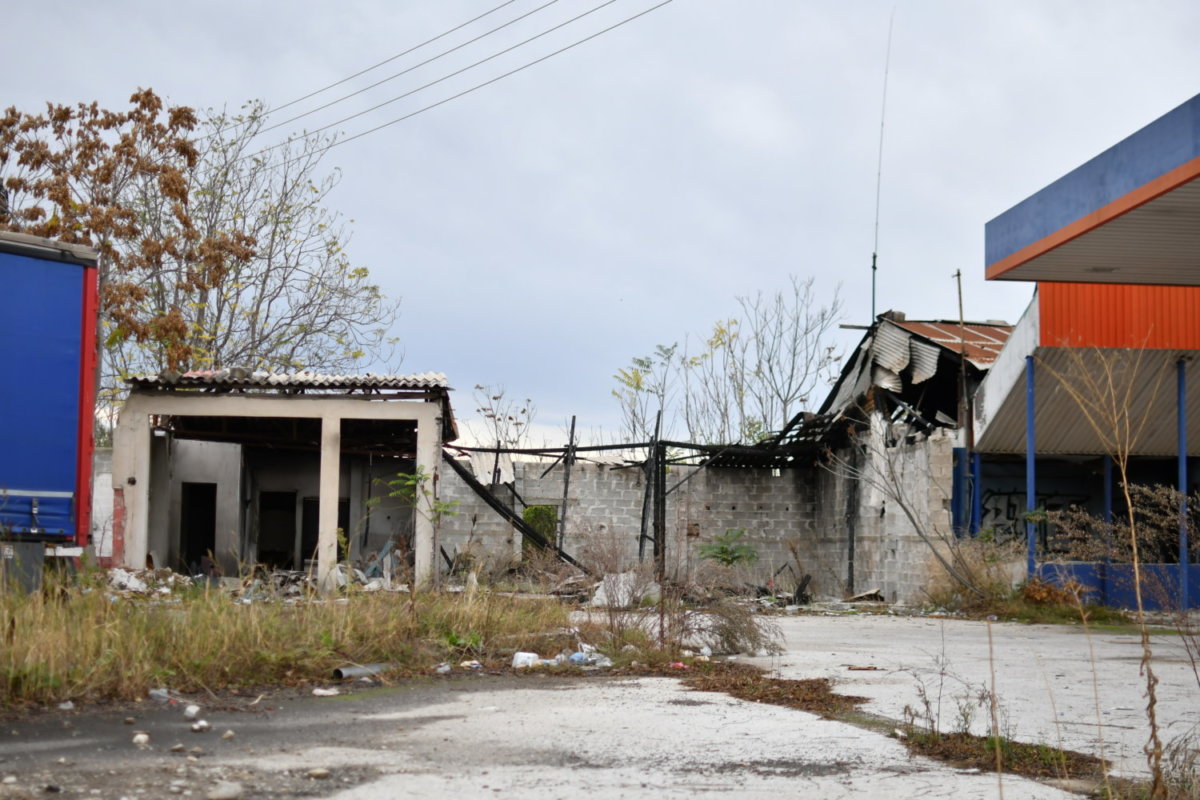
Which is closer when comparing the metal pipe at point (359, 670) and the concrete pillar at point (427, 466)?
the metal pipe at point (359, 670)

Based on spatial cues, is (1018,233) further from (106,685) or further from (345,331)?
(345,331)

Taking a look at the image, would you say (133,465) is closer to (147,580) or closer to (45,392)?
(147,580)

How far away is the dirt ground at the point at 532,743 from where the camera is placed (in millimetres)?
4613

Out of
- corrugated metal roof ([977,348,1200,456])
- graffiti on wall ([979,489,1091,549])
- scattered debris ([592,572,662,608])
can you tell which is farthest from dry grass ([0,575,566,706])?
graffiti on wall ([979,489,1091,549])

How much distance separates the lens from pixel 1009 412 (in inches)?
714

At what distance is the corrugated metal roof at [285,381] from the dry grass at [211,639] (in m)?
7.88

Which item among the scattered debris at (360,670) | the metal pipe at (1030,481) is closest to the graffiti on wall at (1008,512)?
the metal pipe at (1030,481)

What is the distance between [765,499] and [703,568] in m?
13.4

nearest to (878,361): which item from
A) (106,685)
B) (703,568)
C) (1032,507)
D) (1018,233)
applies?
(1032,507)

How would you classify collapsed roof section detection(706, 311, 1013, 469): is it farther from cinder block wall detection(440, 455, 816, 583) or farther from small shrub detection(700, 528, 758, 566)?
small shrub detection(700, 528, 758, 566)

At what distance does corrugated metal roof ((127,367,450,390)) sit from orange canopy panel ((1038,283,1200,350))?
9.00m

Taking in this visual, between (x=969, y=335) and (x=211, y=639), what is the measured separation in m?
17.3

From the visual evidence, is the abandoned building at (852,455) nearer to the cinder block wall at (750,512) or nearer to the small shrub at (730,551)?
the cinder block wall at (750,512)

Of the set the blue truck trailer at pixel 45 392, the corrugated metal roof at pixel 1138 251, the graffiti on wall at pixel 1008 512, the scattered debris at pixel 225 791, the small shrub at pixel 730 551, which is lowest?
the small shrub at pixel 730 551
